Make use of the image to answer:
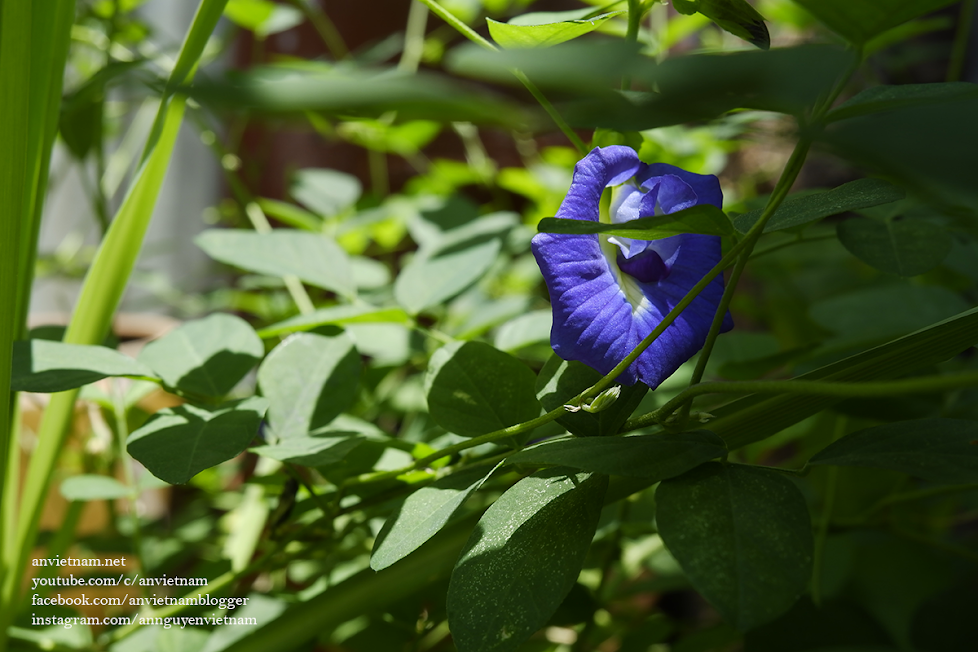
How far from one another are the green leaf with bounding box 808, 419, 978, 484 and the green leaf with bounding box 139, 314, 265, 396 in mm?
258

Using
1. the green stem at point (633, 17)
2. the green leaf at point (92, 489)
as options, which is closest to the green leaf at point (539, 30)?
the green stem at point (633, 17)

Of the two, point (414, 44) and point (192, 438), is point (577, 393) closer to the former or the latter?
point (192, 438)

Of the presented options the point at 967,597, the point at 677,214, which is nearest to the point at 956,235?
the point at 967,597

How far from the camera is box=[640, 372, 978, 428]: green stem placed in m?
0.18

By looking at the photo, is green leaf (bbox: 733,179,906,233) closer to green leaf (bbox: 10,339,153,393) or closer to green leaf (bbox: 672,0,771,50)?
green leaf (bbox: 672,0,771,50)

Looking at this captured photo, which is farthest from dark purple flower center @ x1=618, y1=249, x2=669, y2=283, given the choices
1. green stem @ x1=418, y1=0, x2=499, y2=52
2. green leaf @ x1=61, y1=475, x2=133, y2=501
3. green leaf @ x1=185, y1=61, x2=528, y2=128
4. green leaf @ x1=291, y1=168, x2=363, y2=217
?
green leaf @ x1=291, y1=168, x2=363, y2=217

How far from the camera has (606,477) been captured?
0.81 feet

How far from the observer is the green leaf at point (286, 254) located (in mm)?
438

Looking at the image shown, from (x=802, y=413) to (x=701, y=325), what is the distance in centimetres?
5

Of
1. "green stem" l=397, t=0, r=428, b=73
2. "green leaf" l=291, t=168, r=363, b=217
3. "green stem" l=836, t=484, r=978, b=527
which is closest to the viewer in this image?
"green stem" l=836, t=484, r=978, b=527

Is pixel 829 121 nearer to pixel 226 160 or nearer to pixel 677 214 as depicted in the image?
pixel 677 214

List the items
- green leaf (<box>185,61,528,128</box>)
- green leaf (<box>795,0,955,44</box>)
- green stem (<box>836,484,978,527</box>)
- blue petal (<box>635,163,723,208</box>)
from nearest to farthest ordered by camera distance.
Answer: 1. green leaf (<box>185,61,528,128</box>)
2. green leaf (<box>795,0,955,44</box>)
3. blue petal (<box>635,163,723,208</box>)
4. green stem (<box>836,484,978,527</box>)

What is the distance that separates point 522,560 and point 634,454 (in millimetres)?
49

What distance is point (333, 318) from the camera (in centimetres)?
37
